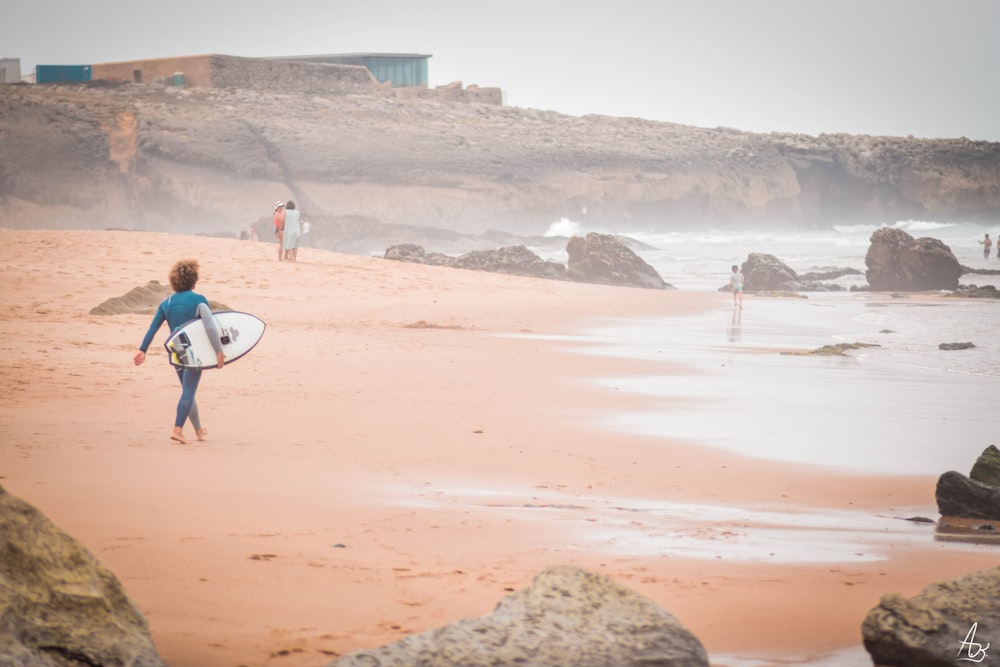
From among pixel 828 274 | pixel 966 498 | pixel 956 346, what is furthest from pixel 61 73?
pixel 966 498

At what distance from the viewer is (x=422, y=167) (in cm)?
6831

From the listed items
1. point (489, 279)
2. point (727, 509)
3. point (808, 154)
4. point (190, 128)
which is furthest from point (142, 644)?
point (808, 154)

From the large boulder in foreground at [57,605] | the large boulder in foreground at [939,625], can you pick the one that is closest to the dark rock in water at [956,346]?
the large boulder in foreground at [939,625]

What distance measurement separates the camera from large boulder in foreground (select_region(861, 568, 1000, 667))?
3506 millimetres

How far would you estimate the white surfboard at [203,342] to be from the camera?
25.0 feet

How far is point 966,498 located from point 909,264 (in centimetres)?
2941

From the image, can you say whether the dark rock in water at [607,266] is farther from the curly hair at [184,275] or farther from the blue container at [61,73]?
the blue container at [61,73]

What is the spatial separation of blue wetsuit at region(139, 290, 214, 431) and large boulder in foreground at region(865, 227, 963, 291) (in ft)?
95.8

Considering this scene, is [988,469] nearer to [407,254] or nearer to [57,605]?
[57,605]

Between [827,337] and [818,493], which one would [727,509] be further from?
[827,337]

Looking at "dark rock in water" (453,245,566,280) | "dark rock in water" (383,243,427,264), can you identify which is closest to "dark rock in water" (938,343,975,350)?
"dark rock in water" (453,245,566,280)

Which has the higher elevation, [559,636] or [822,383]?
[559,636]

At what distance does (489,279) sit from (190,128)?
38.9 m

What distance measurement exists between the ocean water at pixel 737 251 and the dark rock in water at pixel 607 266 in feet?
6.64
